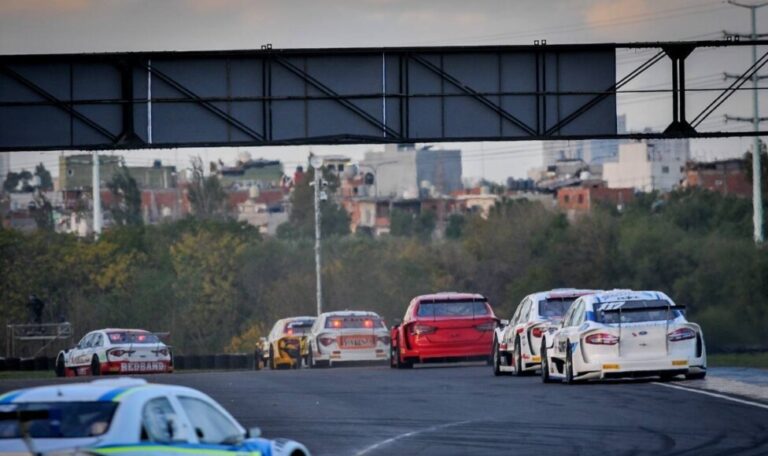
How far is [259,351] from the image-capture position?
52.8m

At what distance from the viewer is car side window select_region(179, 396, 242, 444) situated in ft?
40.0

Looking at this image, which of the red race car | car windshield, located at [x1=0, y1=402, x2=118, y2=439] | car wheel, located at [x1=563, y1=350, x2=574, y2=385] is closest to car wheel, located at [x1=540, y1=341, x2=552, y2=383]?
car wheel, located at [x1=563, y1=350, x2=574, y2=385]

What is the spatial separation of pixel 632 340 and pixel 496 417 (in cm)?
543

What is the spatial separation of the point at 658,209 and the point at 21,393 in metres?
101

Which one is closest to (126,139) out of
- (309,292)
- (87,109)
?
(87,109)

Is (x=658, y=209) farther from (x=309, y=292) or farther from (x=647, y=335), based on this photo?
(x=647, y=335)

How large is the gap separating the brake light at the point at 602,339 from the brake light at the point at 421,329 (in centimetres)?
1175

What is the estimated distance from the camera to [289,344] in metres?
48.4

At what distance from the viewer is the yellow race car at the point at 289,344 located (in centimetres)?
4806

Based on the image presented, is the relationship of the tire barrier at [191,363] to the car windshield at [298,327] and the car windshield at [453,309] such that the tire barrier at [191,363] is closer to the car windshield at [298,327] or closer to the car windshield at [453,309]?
the car windshield at [298,327]

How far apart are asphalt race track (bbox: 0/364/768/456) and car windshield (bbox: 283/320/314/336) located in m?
17.3

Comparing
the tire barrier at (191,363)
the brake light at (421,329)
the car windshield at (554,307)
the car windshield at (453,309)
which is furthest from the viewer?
the tire barrier at (191,363)

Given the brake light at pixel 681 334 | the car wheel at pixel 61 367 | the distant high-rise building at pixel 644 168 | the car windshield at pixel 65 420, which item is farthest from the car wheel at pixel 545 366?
the distant high-rise building at pixel 644 168

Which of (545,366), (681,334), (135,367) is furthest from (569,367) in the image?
(135,367)
